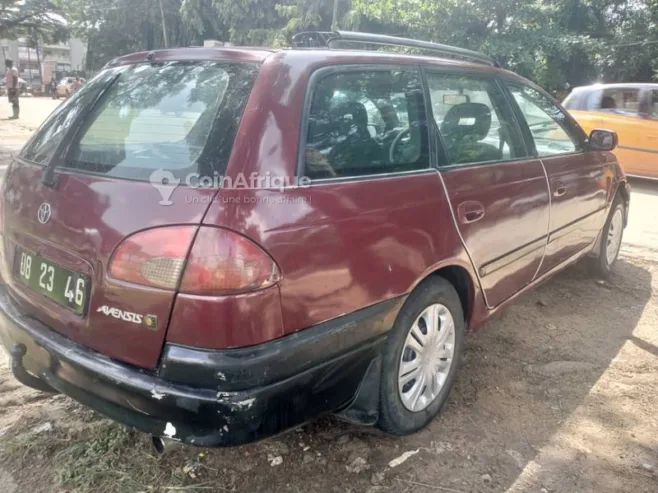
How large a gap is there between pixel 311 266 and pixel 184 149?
59 centimetres

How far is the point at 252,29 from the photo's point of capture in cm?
2462

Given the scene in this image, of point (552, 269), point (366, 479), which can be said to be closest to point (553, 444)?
point (366, 479)

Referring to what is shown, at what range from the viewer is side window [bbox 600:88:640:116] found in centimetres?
877

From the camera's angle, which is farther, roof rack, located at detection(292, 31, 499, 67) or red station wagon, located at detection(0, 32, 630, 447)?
roof rack, located at detection(292, 31, 499, 67)

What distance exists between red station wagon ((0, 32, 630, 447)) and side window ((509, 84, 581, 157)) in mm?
735

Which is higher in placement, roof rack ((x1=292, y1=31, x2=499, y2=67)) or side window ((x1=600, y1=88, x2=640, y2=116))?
roof rack ((x1=292, y1=31, x2=499, y2=67))

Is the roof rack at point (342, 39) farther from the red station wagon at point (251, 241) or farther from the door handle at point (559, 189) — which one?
the door handle at point (559, 189)

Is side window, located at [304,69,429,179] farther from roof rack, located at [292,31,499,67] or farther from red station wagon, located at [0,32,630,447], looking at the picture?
roof rack, located at [292,31,499,67]

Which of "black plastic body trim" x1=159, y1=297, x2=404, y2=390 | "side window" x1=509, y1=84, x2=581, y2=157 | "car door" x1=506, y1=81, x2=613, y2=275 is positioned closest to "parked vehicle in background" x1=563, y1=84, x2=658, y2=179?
"car door" x1=506, y1=81, x2=613, y2=275

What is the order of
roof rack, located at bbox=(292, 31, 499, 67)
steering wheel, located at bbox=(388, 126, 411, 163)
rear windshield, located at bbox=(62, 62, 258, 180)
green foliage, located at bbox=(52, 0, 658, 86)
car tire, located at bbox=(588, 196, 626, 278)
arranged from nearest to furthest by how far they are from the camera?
rear windshield, located at bbox=(62, 62, 258, 180) → steering wheel, located at bbox=(388, 126, 411, 163) → roof rack, located at bbox=(292, 31, 499, 67) → car tire, located at bbox=(588, 196, 626, 278) → green foliage, located at bbox=(52, 0, 658, 86)

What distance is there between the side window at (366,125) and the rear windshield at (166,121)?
292mm

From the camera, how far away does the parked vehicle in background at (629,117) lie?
28.4 feet

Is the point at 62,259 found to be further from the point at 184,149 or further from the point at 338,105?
the point at 338,105

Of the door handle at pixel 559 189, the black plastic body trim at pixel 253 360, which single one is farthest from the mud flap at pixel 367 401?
the door handle at pixel 559 189
